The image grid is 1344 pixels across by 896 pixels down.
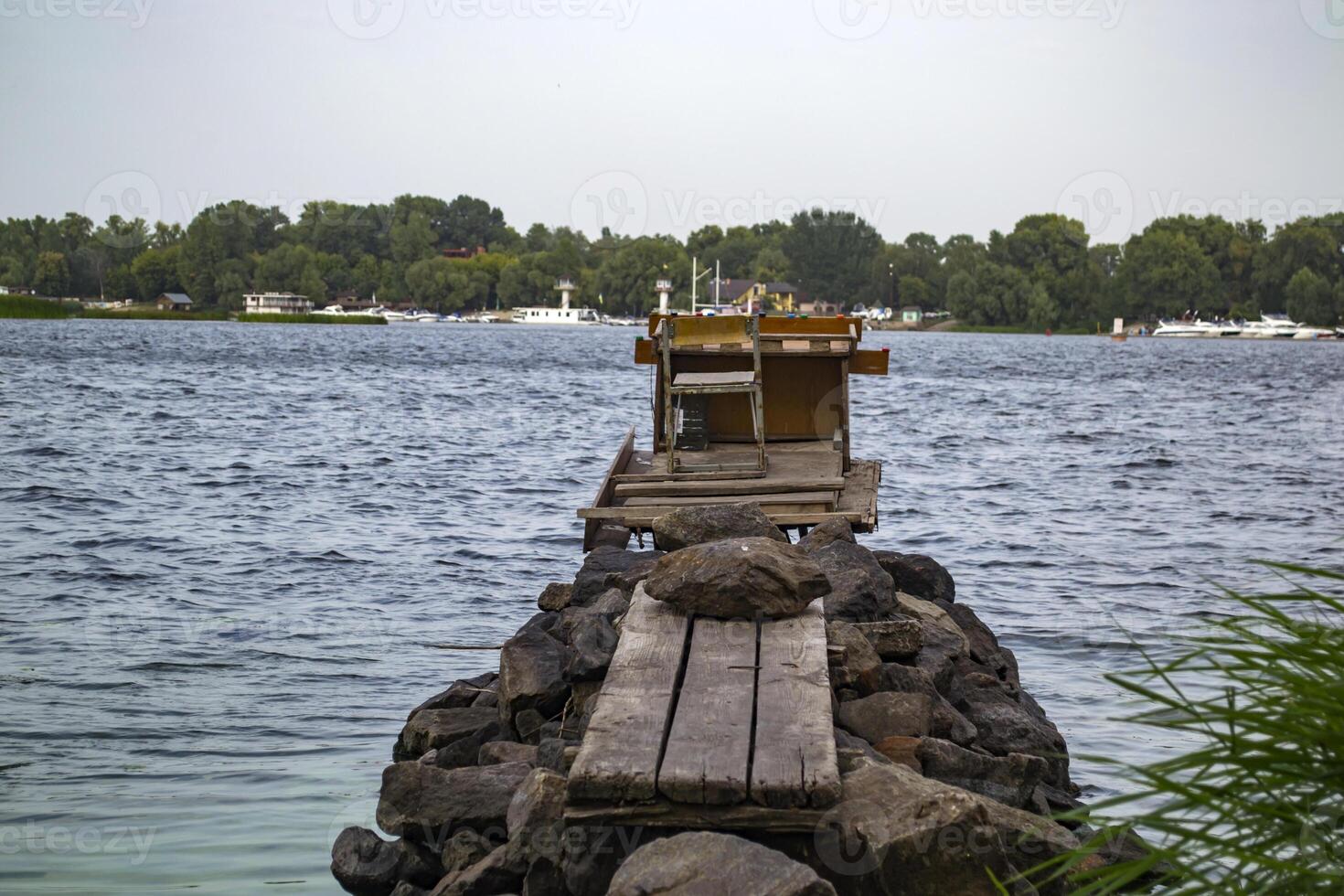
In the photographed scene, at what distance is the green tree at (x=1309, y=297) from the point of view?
624ft

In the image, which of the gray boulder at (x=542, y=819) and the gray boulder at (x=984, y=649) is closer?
the gray boulder at (x=542, y=819)

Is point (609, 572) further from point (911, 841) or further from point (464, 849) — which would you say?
point (911, 841)

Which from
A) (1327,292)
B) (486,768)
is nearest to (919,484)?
(486,768)

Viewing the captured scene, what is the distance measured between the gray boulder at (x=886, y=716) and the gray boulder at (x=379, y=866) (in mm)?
2297

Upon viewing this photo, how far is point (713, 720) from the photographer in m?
6.42

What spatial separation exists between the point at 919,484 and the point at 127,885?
78.7 feet

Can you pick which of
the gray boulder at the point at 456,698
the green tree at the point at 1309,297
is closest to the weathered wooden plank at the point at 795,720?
the gray boulder at the point at 456,698

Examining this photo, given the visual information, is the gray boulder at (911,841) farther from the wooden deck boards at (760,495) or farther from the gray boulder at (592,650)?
the wooden deck boards at (760,495)

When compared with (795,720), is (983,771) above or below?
below

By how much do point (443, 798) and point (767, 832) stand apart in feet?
7.94

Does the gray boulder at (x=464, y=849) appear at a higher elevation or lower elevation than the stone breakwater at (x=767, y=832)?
lower

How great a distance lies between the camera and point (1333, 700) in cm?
308

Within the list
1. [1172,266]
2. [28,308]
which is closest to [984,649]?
[28,308]

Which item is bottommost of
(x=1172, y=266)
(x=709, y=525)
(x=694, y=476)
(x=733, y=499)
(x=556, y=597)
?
(x=556, y=597)
